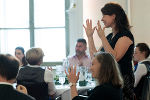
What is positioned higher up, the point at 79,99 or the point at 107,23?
the point at 107,23

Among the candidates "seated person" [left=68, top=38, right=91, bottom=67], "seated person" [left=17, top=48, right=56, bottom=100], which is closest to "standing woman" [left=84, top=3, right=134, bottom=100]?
"seated person" [left=17, top=48, right=56, bottom=100]

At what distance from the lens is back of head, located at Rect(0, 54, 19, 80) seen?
177cm

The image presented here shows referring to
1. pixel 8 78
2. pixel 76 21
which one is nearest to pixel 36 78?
pixel 8 78

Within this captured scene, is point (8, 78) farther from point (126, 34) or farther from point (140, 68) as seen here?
point (140, 68)

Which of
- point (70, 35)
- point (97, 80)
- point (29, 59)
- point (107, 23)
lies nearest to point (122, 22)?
point (107, 23)

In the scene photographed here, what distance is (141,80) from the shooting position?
11.8ft

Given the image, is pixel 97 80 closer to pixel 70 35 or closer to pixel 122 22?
pixel 122 22

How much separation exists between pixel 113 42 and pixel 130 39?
0.58 ft

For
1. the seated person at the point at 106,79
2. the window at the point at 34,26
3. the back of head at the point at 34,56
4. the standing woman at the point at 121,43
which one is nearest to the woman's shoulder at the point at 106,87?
the seated person at the point at 106,79

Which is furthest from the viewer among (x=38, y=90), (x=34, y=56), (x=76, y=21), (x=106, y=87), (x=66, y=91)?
(x=76, y=21)

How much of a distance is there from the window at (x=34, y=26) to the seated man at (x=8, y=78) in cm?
422

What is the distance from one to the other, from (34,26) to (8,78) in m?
4.30

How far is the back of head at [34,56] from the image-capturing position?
318 centimetres

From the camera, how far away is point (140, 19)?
5.54m
